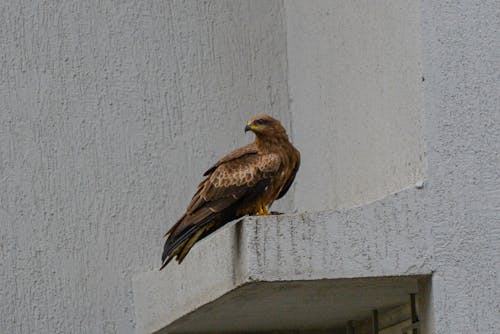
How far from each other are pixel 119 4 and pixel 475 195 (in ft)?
11.0

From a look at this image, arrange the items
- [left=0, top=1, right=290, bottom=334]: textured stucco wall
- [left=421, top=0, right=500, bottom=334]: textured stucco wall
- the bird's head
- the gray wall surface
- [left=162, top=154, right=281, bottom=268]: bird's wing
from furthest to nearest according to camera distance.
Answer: [left=0, top=1, right=290, bottom=334]: textured stucco wall
the gray wall surface
the bird's head
[left=162, top=154, right=281, bottom=268]: bird's wing
[left=421, top=0, right=500, bottom=334]: textured stucco wall

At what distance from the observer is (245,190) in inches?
275

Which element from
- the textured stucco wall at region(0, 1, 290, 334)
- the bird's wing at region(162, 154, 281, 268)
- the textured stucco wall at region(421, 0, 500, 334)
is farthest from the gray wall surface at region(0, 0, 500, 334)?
the bird's wing at region(162, 154, 281, 268)

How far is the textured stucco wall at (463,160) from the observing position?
646cm

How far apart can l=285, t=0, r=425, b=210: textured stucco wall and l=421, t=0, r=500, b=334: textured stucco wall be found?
4.0 inches

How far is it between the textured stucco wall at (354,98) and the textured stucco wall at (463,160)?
0.10 m

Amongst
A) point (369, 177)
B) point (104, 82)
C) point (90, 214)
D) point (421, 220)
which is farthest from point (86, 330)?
point (421, 220)

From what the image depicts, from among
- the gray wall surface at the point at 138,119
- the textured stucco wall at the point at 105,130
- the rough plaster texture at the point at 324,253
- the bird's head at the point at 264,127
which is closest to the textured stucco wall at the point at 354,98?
the gray wall surface at the point at 138,119

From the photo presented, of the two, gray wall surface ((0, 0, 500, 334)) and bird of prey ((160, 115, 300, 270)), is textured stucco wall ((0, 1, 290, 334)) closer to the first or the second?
gray wall surface ((0, 0, 500, 334))

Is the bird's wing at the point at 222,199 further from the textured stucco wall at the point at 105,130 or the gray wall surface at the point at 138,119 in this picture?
the textured stucco wall at the point at 105,130

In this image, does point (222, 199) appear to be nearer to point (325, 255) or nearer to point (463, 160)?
point (325, 255)

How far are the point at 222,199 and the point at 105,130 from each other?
6.42 feet

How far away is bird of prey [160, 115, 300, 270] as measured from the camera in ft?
22.9

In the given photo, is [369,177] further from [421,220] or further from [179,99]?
[179,99]
